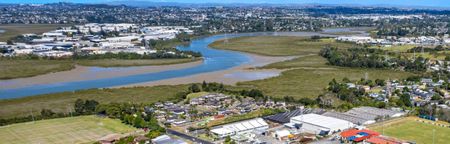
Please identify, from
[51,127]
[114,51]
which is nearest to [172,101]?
[51,127]

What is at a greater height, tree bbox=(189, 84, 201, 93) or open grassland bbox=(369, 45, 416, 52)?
tree bbox=(189, 84, 201, 93)

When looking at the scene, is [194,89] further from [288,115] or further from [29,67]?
[29,67]

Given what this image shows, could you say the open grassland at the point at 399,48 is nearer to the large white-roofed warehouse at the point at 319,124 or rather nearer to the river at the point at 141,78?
the river at the point at 141,78

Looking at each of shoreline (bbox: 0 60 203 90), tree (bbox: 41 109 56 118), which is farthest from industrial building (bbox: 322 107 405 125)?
shoreline (bbox: 0 60 203 90)

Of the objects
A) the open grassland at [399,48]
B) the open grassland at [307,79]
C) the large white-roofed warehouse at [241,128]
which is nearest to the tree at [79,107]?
the large white-roofed warehouse at [241,128]

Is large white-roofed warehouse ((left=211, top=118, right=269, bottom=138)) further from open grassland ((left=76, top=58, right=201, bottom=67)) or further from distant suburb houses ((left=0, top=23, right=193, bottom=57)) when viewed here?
distant suburb houses ((left=0, top=23, right=193, bottom=57))

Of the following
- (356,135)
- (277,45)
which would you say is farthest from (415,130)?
(277,45)
